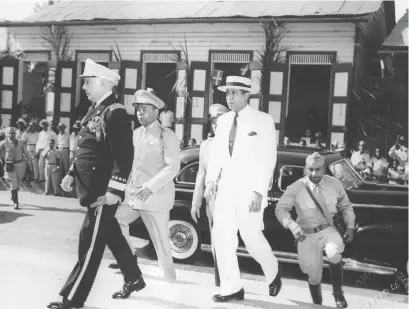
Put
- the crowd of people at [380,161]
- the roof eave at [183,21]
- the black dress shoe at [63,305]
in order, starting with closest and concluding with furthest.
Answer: the black dress shoe at [63,305] → the crowd of people at [380,161] → the roof eave at [183,21]

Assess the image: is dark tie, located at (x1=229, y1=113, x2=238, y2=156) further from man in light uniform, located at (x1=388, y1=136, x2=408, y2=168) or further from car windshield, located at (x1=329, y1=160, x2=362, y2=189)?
man in light uniform, located at (x1=388, y1=136, x2=408, y2=168)

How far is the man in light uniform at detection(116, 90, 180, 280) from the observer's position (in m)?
4.45

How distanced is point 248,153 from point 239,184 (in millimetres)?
249

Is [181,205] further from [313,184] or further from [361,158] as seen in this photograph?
[361,158]

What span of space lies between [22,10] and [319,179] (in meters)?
3.69

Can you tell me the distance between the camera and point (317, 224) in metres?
4.35

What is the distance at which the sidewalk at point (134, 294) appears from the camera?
→ 3.87m

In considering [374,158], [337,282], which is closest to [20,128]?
[374,158]

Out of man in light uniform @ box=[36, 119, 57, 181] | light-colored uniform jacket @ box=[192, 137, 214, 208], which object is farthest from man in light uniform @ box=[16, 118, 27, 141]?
light-colored uniform jacket @ box=[192, 137, 214, 208]

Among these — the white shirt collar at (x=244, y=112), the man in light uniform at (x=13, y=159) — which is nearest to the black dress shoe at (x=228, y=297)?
the white shirt collar at (x=244, y=112)

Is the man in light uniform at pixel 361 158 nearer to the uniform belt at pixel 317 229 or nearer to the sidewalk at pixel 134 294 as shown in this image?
the sidewalk at pixel 134 294

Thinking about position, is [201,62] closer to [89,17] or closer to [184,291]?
[89,17]

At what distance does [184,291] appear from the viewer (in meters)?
4.21

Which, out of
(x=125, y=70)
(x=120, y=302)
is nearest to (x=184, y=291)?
(x=120, y=302)
